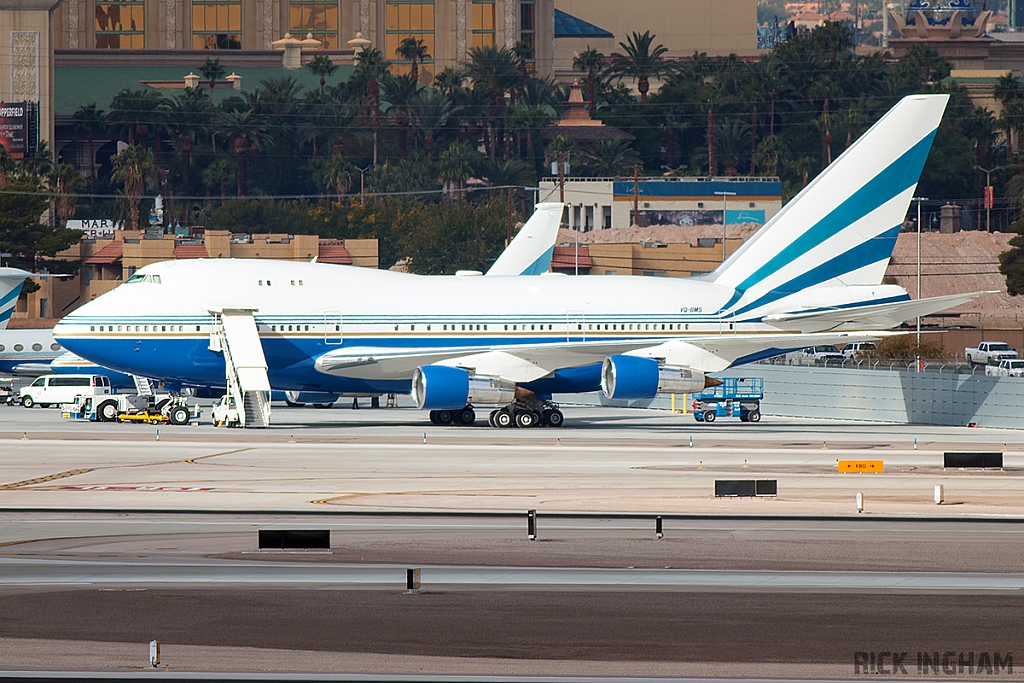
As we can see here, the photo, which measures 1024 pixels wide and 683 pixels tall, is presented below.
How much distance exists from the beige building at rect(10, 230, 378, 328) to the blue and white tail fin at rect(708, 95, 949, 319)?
240 feet

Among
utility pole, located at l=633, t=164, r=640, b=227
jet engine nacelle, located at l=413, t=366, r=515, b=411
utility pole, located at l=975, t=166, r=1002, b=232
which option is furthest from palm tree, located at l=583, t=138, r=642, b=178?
jet engine nacelle, located at l=413, t=366, r=515, b=411

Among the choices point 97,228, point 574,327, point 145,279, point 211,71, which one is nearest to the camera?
point 145,279

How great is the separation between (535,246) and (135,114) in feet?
411

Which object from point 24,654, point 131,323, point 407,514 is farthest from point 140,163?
point 24,654

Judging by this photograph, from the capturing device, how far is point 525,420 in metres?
55.2

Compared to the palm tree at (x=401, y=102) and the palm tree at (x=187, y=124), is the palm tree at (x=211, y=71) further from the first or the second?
the palm tree at (x=401, y=102)

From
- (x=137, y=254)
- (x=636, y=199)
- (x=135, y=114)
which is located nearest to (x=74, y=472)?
(x=137, y=254)

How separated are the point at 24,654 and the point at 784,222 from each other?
140ft

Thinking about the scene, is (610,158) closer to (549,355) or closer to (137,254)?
(137,254)

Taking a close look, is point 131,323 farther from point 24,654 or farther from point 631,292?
point 24,654

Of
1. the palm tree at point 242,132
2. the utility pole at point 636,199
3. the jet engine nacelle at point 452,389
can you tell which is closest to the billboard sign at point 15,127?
the palm tree at point 242,132

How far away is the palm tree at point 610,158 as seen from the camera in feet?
620

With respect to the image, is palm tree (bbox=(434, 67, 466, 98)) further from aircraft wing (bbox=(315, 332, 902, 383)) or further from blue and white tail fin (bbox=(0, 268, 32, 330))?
aircraft wing (bbox=(315, 332, 902, 383))

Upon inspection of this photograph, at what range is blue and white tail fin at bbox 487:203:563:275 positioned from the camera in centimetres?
6619
